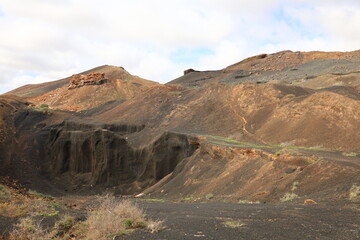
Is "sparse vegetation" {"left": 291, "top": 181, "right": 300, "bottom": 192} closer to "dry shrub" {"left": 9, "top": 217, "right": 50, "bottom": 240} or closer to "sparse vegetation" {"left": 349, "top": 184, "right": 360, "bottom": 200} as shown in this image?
"sparse vegetation" {"left": 349, "top": 184, "right": 360, "bottom": 200}

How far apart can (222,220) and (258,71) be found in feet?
221

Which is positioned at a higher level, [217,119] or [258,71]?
[258,71]

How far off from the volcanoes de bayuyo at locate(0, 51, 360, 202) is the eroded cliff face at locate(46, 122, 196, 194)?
0.08 meters

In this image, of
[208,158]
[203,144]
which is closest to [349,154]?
[208,158]

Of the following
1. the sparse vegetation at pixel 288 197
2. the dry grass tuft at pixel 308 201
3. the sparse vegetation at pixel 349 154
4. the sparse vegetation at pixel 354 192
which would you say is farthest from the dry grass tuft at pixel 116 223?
the sparse vegetation at pixel 349 154

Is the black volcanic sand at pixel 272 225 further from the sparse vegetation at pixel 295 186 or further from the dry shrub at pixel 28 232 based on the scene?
the sparse vegetation at pixel 295 186

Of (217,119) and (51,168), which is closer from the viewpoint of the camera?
(217,119)

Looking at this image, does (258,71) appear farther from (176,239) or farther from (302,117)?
(176,239)

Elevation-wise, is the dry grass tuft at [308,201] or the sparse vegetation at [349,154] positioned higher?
the sparse vegetation at [349,154]

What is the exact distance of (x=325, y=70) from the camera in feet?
198

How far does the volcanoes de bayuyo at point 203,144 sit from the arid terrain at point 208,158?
0.08 meters

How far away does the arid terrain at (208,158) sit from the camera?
9352mm

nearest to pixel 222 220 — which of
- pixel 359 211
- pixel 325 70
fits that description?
pixel 359 211

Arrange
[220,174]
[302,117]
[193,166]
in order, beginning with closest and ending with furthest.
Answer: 1. [220,174]
2. [193,166]
3. [302,117]
